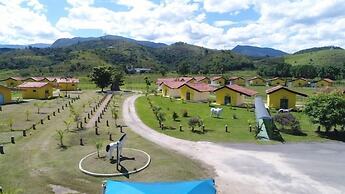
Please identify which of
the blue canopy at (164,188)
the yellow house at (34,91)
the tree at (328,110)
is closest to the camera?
the blue canopy at (164,188)

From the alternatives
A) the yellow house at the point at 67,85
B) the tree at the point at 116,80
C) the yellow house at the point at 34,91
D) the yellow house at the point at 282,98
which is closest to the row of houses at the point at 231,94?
the yellow house at the point at 282,98

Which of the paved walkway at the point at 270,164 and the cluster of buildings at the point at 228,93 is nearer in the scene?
the paved walkway at the point at 270,164

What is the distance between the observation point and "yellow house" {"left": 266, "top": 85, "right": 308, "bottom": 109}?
56.5 metres

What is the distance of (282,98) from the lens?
186 ft

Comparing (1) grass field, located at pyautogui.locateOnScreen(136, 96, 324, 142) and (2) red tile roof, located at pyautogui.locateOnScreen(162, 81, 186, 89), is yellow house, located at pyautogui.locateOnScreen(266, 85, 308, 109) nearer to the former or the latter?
(1) grass field, located at pyautogui.locateOnScreen(136, 96, 324, 142)

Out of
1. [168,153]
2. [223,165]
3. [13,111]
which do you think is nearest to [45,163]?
[168,153]

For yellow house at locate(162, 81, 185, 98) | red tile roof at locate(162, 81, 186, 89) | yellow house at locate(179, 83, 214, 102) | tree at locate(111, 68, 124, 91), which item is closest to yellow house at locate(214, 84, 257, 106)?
yellow house at locate(179, 83, 214, 102)

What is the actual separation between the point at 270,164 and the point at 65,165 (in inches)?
548

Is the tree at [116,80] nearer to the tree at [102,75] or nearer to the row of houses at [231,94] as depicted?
the tree at [102,75]

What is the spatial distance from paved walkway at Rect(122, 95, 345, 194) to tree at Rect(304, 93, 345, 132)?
414 cm

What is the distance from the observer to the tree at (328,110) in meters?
36.4

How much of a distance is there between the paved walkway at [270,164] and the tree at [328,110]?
4.14m

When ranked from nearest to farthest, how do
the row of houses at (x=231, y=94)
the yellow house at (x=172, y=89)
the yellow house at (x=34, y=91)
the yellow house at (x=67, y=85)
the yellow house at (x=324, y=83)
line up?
the row of houses at (x=231, y=94)
the yellow house at (x=34, y=91)
the yellow house at (x=172, y=89)
the yellow house at (x=67, y=85)
the yellow house at (x=324, y=83)

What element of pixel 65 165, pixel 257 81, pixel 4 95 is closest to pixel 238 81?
pixel 257 81
